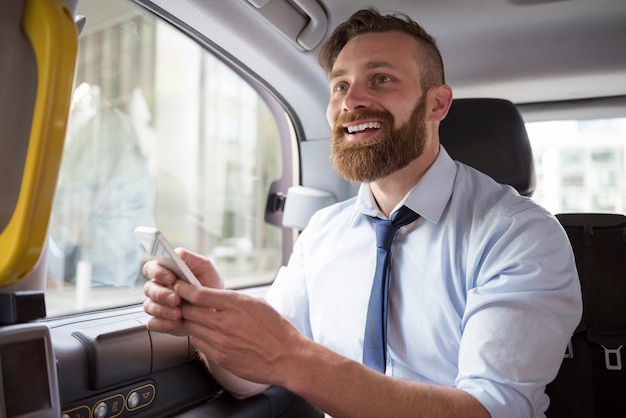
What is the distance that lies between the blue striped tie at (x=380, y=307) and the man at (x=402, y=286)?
0.13 ft

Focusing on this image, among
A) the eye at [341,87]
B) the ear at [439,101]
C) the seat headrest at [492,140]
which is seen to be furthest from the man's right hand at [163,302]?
the seat headrest at [492,140]

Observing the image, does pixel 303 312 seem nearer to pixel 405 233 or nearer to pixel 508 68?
pixel 405 233

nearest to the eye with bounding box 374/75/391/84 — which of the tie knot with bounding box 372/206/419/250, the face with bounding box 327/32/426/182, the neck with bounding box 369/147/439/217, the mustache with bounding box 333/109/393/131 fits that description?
the face with bounding box 327/32/426/182

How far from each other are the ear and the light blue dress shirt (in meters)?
0.17

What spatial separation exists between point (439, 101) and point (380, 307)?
0.76m

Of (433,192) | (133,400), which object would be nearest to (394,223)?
(433,192)

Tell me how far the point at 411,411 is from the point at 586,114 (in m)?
1.87

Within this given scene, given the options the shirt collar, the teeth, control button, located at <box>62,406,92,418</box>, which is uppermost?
the teeth

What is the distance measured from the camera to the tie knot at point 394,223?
1661mm

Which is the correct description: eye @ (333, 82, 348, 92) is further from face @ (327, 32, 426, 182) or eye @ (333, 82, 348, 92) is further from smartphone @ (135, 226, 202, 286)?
smartphone @ (135, 226, 202, 286)

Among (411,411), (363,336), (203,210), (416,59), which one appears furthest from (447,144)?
(203,210)

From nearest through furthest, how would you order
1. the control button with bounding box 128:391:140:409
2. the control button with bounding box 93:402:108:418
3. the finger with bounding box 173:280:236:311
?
1. the finger with bounding box 173:280:236:311
2. the control button with bounding box 93:402:108:418
3. the control button with bounding box 128:391:140:409

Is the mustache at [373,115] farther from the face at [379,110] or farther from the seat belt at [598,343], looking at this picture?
the seat belt at [598,343]

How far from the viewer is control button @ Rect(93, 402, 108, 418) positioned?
4.67 ft
